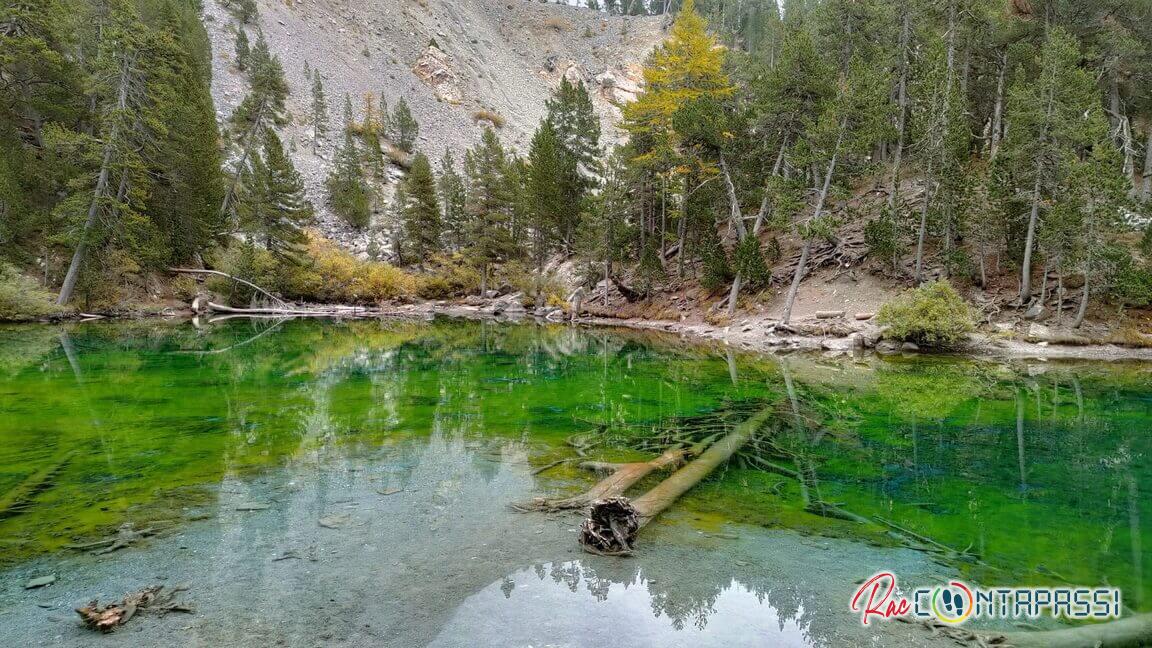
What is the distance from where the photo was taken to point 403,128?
7056 centimetres

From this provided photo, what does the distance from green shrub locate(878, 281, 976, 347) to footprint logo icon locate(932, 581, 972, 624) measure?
62.9 ft

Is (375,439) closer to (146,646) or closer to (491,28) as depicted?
(146,646)

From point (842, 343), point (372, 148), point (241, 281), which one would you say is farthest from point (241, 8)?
point (842, 343)

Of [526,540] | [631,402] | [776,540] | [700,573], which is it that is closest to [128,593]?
[526,540]

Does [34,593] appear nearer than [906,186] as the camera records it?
Yes

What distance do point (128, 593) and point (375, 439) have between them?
4.69m

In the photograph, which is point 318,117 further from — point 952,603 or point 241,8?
point 952,603

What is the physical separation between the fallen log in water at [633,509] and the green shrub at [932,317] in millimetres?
16670

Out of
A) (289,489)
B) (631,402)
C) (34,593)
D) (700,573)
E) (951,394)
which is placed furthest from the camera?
(951,394)

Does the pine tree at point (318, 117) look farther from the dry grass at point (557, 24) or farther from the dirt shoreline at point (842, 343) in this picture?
the dry grass at point (557, 24)

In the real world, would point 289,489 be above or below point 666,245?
below

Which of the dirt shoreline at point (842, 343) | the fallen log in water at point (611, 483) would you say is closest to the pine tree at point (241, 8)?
the dirt shoreline at point (842, 343)

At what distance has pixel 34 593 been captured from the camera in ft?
13.1

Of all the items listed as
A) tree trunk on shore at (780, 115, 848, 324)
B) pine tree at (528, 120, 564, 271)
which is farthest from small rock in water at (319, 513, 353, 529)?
pine tree at (528, 120, 564, 271)
